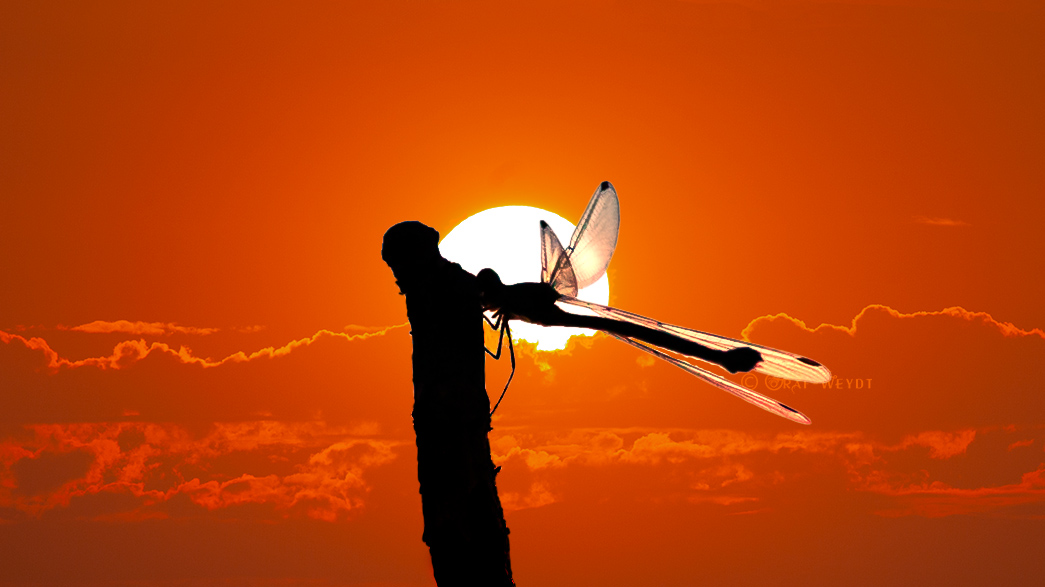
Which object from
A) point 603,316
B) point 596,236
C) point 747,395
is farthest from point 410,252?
point 747,395

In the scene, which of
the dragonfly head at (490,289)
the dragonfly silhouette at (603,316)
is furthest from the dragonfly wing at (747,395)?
the dragonfly head at (490,289)

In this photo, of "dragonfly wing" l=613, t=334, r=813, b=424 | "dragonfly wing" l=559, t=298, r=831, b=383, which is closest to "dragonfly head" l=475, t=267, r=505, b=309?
"dragonfly wing" l=559, t=298, r=831, b=383

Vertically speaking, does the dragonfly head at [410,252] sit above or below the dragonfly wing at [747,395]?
above

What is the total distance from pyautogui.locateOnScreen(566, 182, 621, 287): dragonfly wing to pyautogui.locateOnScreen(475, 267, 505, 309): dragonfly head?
0.80 metres

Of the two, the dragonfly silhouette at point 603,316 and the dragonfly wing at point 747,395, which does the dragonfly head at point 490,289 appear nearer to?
the dragonfly silhouette at point 603,316

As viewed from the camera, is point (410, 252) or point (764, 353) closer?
point (410, 252)

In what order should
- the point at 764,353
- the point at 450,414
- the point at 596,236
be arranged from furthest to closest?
the point at 596,236 → the point at 764,353 → the point at 450,414

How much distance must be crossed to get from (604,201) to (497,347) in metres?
1.43

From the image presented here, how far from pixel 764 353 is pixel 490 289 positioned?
184 centimetres

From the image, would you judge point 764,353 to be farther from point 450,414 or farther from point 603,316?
point 450,414

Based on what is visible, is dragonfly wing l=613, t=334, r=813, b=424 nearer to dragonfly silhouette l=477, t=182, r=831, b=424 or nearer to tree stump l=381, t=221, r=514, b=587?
dragonfly silhouette l=477, t=182, r=831, b=424

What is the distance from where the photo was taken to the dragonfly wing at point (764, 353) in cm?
562

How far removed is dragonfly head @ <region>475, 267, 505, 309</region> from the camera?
5457 mm

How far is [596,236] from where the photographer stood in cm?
620
